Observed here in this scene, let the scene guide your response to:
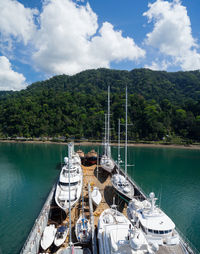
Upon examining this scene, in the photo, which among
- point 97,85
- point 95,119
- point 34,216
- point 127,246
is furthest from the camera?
point 97,85

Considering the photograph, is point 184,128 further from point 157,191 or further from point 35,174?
point 35,174

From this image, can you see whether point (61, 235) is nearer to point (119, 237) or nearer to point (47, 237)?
point (47, 237)

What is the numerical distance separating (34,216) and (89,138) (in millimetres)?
69960

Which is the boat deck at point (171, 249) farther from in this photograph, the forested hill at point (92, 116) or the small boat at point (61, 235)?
the forested hill at point (92, 116)

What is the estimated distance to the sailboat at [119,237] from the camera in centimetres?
768

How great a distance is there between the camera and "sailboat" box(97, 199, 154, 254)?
302 inches

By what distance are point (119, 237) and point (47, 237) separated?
622 cm

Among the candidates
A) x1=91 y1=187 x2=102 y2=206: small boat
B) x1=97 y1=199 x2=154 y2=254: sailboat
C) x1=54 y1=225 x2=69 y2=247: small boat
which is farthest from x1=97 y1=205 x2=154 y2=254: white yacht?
x1=91 y1=187 x2=102 y2=206: small boat

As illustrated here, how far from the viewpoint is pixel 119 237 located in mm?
9102

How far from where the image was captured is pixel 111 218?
11.4m

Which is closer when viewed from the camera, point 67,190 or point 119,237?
point 119,237

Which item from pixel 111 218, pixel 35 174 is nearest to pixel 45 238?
pixel 111 218

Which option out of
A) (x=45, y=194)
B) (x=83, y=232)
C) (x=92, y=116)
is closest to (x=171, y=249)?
(x=83, y=232)

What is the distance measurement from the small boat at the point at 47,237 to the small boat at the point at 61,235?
0.36m
